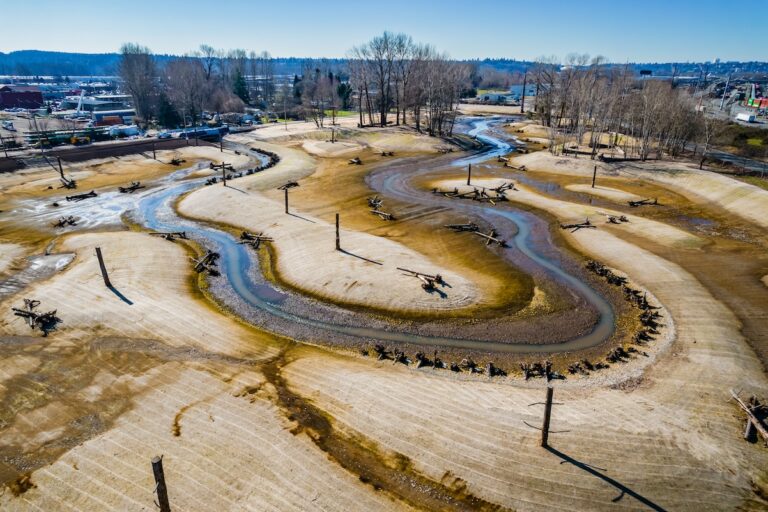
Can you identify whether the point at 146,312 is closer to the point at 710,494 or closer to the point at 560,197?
the point at 710,494

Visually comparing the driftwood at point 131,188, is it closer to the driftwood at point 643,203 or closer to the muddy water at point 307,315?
the muddy water at point 307,315

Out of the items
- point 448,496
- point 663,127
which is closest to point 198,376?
point 448,496

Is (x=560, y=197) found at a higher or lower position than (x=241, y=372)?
higher

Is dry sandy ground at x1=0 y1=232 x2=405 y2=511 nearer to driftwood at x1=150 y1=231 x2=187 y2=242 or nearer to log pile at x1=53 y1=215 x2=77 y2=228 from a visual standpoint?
driftwood at x1=150 y1=231 x2=187 y2=242

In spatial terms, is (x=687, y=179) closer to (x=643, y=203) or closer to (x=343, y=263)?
(x=643, y=203)

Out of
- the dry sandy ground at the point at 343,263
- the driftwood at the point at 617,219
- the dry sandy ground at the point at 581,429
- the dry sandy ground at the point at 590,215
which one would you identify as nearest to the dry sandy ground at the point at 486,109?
the dry sandy ground at the point at 590,215

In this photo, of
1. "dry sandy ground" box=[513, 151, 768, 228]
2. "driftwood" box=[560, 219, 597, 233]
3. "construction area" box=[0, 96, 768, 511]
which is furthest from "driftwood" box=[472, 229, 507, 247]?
"dry sandy ground" box=[513, 151, 768, 228]

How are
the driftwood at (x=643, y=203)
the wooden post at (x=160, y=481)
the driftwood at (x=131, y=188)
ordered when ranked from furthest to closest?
the driftwood at (x=131, y=188) < the driftwood at (x=643, y=203) < the wooden post at (x=160, y=481)
